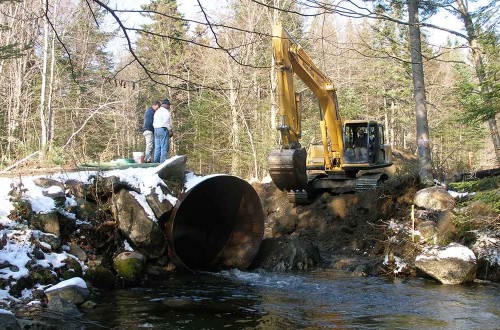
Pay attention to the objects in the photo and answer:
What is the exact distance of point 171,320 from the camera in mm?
6875

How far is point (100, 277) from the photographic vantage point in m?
8.71

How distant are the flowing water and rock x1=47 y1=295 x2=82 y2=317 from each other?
0.63 feet

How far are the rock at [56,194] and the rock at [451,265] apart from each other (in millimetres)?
6825

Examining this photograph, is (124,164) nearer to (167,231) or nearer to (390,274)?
(167,231)

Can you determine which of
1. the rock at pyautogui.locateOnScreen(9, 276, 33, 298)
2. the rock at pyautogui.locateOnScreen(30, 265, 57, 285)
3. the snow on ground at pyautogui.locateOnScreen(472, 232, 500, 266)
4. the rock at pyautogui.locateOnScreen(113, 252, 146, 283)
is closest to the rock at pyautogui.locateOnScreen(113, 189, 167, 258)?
the rock at pyautogui.locateOnScreen(113, 252, 146, 283)

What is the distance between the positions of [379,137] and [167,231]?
758 centimetres

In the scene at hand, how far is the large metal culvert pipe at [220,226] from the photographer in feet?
36.3

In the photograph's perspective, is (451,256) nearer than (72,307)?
No

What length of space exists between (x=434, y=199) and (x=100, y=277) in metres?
7.80

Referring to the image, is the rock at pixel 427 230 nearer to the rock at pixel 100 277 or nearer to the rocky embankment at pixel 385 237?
the rocky embankment at pixel 385 237

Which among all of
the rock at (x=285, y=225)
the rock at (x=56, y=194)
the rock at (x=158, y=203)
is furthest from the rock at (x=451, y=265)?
the rock at (x=56, y=194)

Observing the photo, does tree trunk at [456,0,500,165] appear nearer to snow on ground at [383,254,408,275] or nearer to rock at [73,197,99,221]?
snow on ground at [383,254,408,275]

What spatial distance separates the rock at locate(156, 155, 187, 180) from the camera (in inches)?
437

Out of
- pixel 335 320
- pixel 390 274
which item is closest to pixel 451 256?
pixel 390 274
